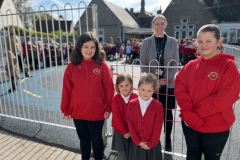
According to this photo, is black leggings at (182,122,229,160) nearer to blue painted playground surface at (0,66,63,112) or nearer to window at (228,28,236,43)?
blue painted playground surface at (0,66,63,112)

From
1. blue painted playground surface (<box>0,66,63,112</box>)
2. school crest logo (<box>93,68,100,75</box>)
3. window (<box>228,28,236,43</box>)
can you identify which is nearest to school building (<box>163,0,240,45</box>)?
window (<box>228,28,236,43</box>)

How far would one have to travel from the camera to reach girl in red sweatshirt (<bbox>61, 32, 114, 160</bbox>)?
225cm

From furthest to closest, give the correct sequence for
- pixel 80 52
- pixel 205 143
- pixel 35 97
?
pixel 35 97
pixel 80 52
pixel 205 143

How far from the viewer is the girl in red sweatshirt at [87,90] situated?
88.7 inches

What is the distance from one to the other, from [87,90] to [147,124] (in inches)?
34.6

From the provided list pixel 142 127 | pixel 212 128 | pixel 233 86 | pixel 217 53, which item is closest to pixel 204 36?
pixel 217 53

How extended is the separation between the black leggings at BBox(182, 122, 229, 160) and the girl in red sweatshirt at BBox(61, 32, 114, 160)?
109cm

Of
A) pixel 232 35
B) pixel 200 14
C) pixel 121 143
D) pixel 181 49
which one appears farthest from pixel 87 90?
pixel 200 14

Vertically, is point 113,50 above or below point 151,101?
above

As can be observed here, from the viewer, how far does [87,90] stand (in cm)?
225

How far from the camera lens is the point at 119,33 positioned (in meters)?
29.8

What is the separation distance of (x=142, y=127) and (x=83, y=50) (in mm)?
1219

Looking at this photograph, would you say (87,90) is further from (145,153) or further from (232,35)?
(232,35)

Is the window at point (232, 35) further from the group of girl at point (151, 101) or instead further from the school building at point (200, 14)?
the group of girl at point (151, 101)
